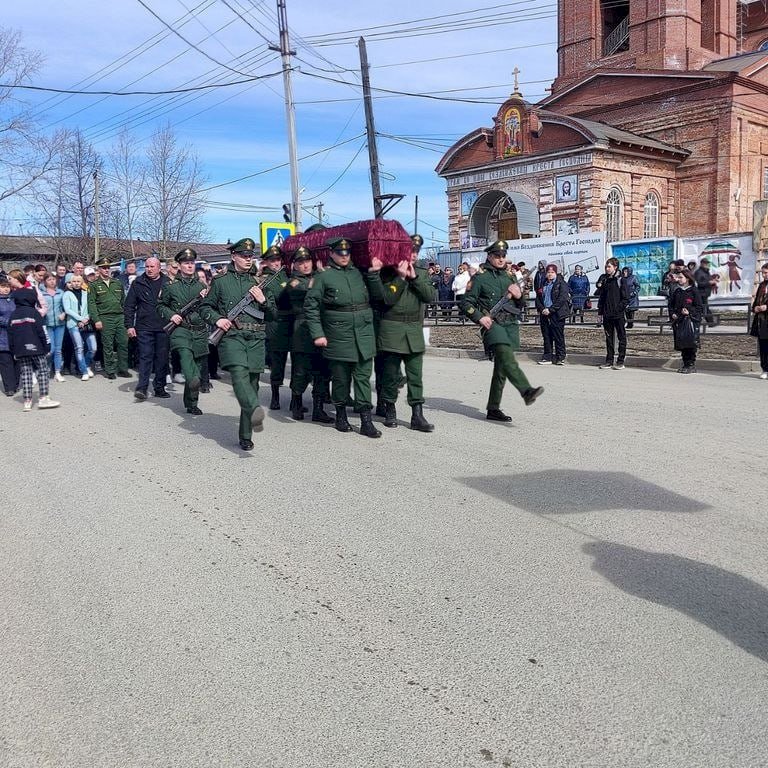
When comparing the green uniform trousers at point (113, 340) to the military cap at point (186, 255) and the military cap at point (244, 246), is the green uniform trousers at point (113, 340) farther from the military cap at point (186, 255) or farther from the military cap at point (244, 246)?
the military cap at point (244, 246)

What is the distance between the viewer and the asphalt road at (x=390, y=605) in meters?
2.90

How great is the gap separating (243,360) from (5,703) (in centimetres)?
486

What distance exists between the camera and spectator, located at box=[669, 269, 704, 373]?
1289cm

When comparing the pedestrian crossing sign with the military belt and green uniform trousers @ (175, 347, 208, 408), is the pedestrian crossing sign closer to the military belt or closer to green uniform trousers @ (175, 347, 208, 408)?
green uniform trousers @ (175, 347, 208, 408)

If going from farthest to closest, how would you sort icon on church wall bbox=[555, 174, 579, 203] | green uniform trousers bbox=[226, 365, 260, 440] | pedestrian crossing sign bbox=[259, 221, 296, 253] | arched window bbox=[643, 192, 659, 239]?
arched window bbox=[643, 192, 659, 239] → icon on church wall bbox=[555, 174, 579, 203] → pedestrian crossing sign bbox=[259, 221, 296, 253] → green uniform trousers bbox=[226, 365, 260, 440]

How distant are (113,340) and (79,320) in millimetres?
636

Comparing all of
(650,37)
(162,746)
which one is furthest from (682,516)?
(650,37)

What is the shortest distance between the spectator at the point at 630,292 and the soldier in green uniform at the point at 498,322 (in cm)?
562

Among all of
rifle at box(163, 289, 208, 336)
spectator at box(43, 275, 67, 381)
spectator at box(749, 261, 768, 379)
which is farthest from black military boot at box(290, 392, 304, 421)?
spectator at box(749, 261, 768, 379)

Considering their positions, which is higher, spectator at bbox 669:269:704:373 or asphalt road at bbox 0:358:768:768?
spectator at bbox 669:269:704:373

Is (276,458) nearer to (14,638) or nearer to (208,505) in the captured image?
(208,505)

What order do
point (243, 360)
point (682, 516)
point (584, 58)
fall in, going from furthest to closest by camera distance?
1. point (584, 58)
2. point (243, 360)
3. point (682, 516)

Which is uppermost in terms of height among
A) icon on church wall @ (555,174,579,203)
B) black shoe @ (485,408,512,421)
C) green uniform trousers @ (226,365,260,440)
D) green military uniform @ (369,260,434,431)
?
icon on church wall @ (555,174,579,203)

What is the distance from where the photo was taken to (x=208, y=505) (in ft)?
19.2
